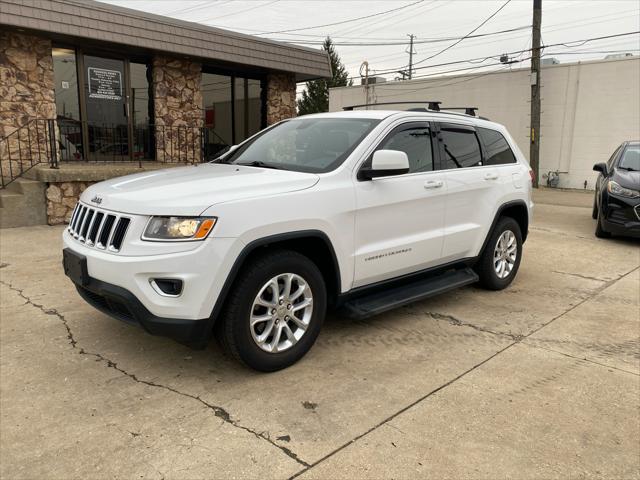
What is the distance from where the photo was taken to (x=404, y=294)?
422cm

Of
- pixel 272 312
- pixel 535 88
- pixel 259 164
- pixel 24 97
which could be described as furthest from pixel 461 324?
pixel 535 88

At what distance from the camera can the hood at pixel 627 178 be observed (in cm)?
765

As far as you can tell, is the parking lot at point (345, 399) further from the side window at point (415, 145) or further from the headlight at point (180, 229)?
the side window at point (415, 145)

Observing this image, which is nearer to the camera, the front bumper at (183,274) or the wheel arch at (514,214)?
the front bumper at (183,274)

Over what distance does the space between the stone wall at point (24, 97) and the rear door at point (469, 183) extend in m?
7.71

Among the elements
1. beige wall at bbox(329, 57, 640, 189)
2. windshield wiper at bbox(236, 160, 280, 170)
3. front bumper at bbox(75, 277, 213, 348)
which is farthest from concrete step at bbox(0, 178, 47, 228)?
beige wall at bbox(329, 57, 640, 189)

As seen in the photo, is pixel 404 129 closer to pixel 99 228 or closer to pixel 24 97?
pixel 99 228

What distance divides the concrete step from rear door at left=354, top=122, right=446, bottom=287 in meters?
6.80

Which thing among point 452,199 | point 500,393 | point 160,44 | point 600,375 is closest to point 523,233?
point 452,199

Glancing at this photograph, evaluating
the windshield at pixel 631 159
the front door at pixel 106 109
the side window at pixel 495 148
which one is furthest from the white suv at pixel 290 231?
the front door at pixel 106 109

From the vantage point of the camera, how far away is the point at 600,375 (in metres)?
3.54

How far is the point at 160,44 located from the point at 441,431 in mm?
9941

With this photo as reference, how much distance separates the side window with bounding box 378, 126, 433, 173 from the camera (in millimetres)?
4168

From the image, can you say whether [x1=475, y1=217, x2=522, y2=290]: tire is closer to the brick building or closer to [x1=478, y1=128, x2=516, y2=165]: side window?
[x1=478, y1=128, x2=516, y2=165]: side window
